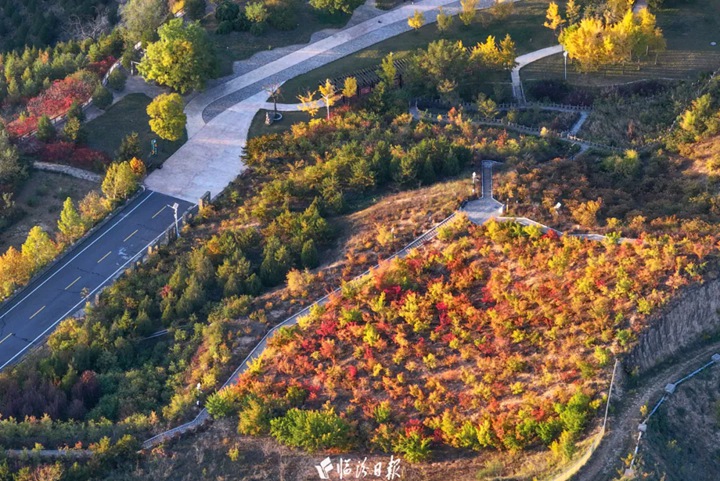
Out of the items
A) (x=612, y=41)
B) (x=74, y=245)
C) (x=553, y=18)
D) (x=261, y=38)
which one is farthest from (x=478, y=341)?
(x=261, y=38)

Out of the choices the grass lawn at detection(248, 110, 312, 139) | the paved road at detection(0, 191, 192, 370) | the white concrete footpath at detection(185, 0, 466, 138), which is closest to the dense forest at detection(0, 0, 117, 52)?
the white concrete footpath at detection(185, 0, 466, 138)

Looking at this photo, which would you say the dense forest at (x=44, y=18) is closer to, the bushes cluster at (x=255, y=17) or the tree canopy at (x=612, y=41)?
the bushes cluster at (x=255, y=17)

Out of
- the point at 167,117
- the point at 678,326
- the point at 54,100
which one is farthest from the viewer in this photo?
the point at 54,100

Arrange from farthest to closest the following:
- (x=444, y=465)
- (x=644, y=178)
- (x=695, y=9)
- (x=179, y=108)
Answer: (x=695, y=9), (x=179, y=108), (x=644, y=178), (x=444, y=465)

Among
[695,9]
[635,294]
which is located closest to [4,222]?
[635,294]

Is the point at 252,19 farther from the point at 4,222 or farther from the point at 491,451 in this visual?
the point at 491,451

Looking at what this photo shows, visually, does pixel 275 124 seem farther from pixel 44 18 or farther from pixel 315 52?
pixel 44 18

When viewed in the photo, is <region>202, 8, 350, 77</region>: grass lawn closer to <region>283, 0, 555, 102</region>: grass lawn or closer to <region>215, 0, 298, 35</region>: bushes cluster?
<region>215, 0, 298, 35</region>: bushes cluster

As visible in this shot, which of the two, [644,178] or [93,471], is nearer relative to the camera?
[93,471]
